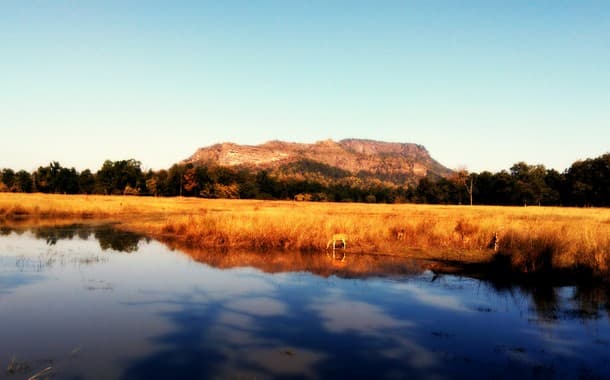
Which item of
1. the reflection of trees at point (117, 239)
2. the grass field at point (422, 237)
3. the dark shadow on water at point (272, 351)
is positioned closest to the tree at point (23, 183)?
the reflection of trees at point (117, 239)

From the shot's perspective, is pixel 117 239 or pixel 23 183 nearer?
pixel 117 239

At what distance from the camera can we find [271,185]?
108m

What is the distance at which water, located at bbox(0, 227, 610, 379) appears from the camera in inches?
274

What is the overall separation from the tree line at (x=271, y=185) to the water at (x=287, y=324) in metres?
75.1

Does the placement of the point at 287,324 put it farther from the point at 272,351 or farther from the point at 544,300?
the point at 544,300

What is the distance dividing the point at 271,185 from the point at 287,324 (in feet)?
324

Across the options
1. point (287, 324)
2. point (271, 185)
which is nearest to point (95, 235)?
point (287, 324)

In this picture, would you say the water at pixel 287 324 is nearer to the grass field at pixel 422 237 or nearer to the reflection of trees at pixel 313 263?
the reflection of trees at pixel 313 263

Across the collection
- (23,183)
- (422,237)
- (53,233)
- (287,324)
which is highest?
(23,183)

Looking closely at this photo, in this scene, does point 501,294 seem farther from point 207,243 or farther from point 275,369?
point 207,243

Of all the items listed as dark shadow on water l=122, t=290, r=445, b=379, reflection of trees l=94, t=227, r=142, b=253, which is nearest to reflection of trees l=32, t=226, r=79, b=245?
reflection of trees l=94, t=227, r=142, b=253

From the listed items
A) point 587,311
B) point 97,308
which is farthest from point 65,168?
point 587,311

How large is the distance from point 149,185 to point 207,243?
77655mm

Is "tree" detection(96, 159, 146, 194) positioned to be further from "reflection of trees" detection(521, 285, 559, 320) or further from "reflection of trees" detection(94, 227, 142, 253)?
"reflection of trees" detection(521, 285, 559, 320)
